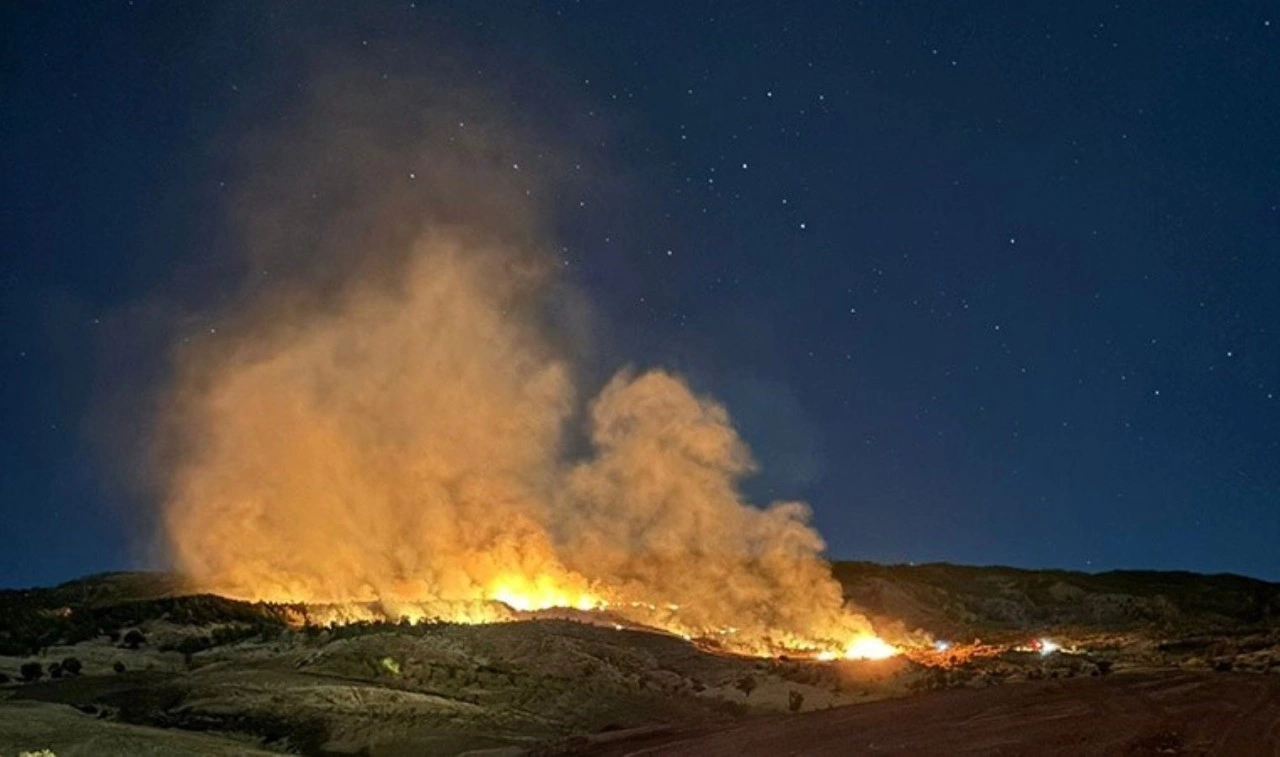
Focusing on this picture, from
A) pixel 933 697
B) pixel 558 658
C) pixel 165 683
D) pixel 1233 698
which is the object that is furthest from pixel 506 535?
pixel 1233 698

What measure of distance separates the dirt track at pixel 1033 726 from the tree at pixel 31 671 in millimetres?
16652

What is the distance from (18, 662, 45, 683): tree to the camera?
26.6 m

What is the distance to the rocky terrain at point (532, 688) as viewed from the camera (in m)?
19.1

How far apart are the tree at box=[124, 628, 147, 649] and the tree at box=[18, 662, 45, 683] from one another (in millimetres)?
5642

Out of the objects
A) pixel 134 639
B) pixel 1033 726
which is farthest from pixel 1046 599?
pixel 134 639

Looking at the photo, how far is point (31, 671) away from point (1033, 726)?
2512 cm

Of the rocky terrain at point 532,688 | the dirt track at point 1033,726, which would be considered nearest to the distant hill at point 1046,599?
the rocky terrain at point 532,688

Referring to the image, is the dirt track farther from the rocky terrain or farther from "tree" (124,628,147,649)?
"tree" (124,628,147,649)

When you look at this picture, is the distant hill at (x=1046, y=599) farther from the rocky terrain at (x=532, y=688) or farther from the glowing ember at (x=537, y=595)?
the glowing ember at (x=537, y=595)

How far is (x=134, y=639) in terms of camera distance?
110 ft

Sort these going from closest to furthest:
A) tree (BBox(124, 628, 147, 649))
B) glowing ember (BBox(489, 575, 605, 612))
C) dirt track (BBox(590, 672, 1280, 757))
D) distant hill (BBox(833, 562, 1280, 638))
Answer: dirt track (BBox(590, 672, 1280, 757)), tree (BBox(124, 628, 147, 649)), glowing ember (BBox(489, 575, 605, 612)), distant hill (BBox(833, 562, 1280, 638))

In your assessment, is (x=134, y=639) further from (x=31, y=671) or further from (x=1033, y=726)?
(x=1033, y=726)

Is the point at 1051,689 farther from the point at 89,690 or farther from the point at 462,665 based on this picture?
the point at 89,690

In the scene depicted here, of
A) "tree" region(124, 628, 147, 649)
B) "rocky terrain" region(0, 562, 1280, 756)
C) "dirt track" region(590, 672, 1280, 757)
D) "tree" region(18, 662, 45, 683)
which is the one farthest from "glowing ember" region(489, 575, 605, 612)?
"dirt track" region(590, 672, 1280, 757)
